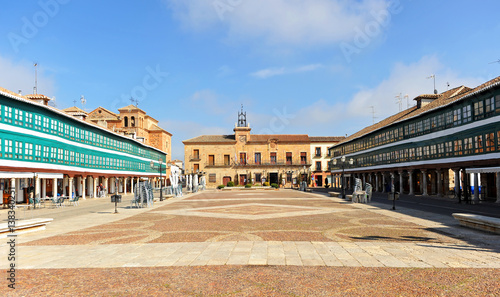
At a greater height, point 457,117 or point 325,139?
point 325,139

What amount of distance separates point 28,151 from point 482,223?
92.4 feet

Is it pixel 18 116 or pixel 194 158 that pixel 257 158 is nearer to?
pixel 194 158

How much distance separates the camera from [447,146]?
29.6 m

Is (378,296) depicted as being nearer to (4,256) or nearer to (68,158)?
(4,256)

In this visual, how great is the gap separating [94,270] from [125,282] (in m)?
1.29

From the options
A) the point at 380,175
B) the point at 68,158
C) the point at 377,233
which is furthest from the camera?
the point at 380,175

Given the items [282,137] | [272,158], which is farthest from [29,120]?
[282,137]

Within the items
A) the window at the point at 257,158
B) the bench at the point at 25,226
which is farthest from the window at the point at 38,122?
the window at the point at 257,158

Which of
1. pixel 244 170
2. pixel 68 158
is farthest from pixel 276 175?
pixel 68 158

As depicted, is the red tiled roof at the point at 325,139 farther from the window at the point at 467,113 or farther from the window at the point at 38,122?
the window at the point at 38,122

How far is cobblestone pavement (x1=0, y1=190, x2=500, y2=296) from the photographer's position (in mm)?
5988

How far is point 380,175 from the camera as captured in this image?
48.9m

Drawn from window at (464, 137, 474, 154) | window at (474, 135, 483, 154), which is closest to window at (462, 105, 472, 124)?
window at (464, 137, 474, 154)

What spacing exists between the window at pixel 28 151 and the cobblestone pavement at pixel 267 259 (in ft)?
49.4
